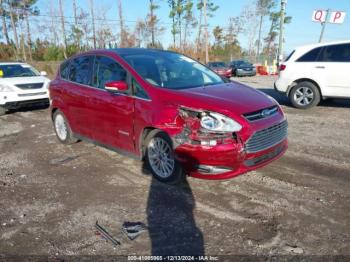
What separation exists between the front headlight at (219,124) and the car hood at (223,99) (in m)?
0.07

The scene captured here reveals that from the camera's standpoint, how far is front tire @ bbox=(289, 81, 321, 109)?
9227mm

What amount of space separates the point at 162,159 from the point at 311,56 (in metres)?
6.63

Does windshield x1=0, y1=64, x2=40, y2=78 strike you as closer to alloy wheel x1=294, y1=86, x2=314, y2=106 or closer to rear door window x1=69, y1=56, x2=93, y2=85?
rear door window x1=69, y1=56, x2=93, y2=85

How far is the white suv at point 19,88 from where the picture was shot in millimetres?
10523

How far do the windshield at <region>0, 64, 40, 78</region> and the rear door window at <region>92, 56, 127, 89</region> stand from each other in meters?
7.33

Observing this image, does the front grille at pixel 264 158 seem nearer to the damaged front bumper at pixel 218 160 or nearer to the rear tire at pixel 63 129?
the damaged front bumper at pixel 218 160

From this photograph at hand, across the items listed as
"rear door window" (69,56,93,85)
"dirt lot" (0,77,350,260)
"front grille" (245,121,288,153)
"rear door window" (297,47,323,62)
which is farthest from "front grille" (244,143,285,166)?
"rear door window" (297,47,323,62)

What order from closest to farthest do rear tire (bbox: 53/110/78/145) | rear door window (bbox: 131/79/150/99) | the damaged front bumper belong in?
the damaged front bumper < rear door window (bbox: 131/79/150/99) < rear tire (bbox: 53/110/78/145)

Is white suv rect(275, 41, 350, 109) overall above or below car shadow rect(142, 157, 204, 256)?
above

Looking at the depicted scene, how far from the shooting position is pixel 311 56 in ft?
30.2

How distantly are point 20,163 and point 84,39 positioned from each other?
124 ft

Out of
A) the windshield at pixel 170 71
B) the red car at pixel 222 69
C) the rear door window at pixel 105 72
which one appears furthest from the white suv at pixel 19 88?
the red car at pixel 222 69

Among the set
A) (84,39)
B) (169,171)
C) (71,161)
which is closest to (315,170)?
(169,171)

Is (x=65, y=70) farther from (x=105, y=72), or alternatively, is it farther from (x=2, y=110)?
(x=2, y=110)
